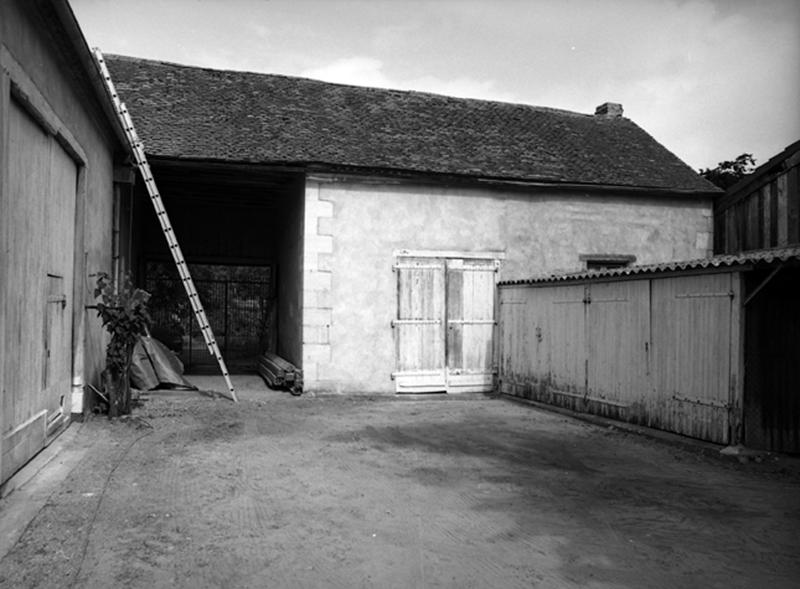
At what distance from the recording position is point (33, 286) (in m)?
6.00

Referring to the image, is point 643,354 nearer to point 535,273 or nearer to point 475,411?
point 475,411

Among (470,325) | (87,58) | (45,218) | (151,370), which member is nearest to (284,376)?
(151,370)

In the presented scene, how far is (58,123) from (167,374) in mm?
6060

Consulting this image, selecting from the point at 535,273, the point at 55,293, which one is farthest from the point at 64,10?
the point at 535,273

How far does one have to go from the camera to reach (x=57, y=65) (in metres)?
6.48

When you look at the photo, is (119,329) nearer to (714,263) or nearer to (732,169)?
(714,263)

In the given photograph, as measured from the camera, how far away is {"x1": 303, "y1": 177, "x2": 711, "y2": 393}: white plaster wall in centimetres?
1180

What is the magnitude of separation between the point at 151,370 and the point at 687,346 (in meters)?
8.63

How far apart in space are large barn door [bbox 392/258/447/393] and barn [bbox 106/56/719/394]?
0.03m

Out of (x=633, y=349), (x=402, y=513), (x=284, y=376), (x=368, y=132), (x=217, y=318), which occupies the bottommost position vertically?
(x=402, y=513)

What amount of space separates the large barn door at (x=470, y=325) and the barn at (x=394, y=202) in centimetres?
3

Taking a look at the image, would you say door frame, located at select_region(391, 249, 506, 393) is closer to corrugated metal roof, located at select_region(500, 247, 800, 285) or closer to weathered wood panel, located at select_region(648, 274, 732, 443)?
corrugated metal roof, located at select_region(500, 247, 800, 285)

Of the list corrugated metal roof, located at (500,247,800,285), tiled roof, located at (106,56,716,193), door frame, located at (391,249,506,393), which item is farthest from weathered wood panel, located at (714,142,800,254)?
door frame, located at (391,249,506,393)

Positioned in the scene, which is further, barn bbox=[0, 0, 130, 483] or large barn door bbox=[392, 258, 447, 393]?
large barn door bbox=[392, 258, 447, 393]
